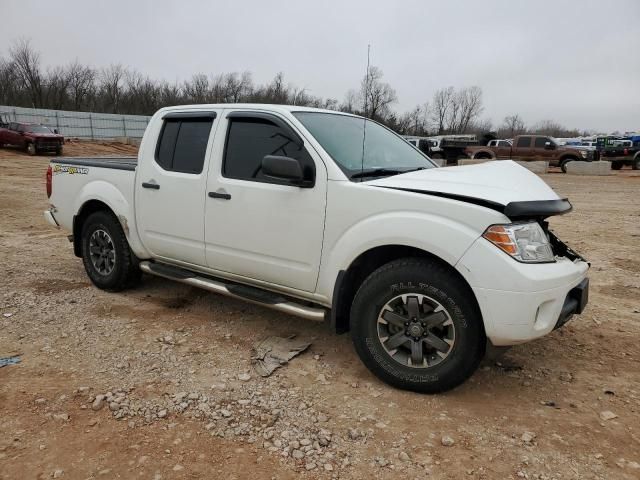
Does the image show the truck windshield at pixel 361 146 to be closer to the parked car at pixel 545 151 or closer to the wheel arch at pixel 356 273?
the wheel arch at pixel 356 273

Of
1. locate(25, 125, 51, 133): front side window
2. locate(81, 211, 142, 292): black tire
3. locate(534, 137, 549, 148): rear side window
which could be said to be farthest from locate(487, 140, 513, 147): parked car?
locate(81, 211, 142, 292): black tire

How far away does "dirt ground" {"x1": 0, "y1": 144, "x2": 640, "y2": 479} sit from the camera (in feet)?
8.16

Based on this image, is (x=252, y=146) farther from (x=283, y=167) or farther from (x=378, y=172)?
(x=378, y=172)

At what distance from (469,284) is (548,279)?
43 cm

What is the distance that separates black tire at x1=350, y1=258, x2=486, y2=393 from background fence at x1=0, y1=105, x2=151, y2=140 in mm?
37958

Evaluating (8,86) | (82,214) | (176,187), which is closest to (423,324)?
(176,187)

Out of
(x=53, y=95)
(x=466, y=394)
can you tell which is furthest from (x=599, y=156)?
(x=53, y=95)

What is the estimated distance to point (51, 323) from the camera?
4.21 meters

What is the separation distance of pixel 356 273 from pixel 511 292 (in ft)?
3.48

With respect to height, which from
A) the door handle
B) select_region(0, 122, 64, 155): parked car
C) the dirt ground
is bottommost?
the dirt ground

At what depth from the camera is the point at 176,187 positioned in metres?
4.16

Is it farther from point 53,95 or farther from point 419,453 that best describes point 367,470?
point 53,95

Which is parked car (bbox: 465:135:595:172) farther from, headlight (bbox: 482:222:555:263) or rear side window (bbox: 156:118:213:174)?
headlight (bbox: 482:222:555:263)

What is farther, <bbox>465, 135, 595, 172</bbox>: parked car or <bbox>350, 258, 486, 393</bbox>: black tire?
<bbox>465, 135, 595, 172</bbox>: parked car
